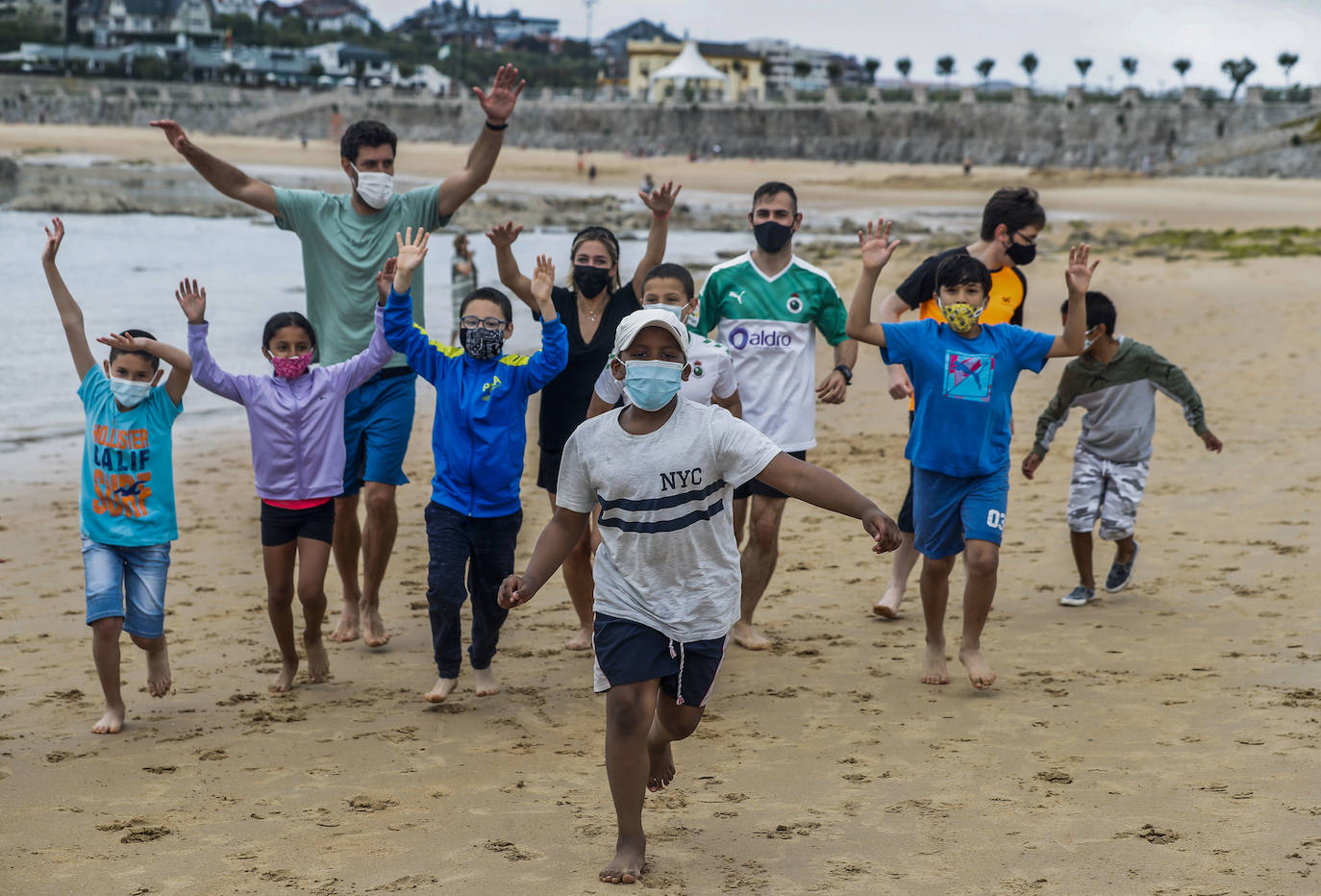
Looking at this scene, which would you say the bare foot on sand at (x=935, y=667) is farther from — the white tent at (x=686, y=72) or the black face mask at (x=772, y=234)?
the white tent at (x=686, y=72)

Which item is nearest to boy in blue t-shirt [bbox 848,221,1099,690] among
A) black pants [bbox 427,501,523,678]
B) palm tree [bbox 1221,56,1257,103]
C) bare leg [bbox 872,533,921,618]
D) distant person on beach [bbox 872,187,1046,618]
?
distant person on beach [bbox 872,187,1046,618]

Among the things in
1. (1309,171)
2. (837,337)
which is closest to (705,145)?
(1309,171)

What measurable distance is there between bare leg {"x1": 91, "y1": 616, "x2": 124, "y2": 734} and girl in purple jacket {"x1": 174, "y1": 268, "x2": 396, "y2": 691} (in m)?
Result: 0.64

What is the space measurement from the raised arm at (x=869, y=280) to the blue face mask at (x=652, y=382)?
4.91ft

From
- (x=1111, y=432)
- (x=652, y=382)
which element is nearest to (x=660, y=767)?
(x=652, y=382)

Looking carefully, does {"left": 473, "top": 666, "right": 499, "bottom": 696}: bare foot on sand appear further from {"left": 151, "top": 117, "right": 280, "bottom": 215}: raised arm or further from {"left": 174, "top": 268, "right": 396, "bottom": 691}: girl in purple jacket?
{"left": 151, "top": 117, "right": 280, "bottom": 215}: raised arm

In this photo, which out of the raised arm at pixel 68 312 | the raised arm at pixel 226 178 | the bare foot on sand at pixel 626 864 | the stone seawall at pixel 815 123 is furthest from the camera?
the stone seawall at pixel 815 123

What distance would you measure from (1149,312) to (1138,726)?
1343cm

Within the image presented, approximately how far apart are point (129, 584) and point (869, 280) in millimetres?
3295

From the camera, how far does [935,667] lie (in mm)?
5949

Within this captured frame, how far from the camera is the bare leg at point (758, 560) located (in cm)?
652

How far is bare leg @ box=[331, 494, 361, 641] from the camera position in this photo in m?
6.58

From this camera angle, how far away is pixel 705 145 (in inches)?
3543

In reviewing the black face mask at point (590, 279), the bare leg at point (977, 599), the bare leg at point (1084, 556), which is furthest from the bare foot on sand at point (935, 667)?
the black face mask at point (590, 279)
